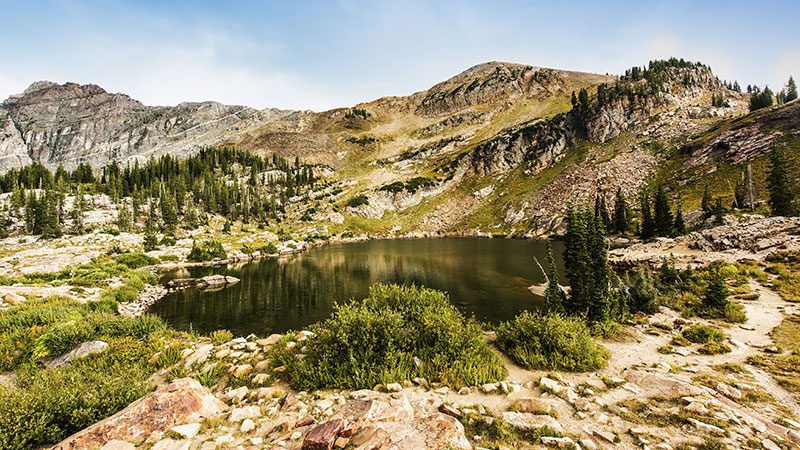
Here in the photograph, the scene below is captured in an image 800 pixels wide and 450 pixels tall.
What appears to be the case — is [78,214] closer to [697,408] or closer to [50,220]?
[50,220]

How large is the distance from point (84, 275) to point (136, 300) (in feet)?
46.4

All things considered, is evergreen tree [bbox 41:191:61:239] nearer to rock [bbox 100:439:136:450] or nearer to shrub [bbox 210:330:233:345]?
shrub [bbox 210:330:233:345]

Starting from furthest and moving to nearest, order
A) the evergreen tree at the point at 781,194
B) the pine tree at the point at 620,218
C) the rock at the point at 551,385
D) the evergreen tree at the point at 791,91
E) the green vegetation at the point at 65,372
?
1. the evergreen tree at the point at 791,91
2. the pine tree at the point at 620,218
3. the evergreen tree at the point at 781,194
4. the rock at the point at 551,385
5. the green vegetation at the point at 65,372

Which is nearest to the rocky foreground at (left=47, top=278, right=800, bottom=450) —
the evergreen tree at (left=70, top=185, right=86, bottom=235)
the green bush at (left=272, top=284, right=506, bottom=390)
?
the green bush at (left=272, top=284, right=506, bottom=390)

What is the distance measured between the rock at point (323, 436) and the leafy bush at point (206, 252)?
76.7m

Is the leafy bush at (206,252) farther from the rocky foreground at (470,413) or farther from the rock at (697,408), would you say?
the rock at (697,408)

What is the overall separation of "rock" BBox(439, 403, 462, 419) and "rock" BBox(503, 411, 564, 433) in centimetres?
129

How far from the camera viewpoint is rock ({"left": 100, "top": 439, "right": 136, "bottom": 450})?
7633 mm

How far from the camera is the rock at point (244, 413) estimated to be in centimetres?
943

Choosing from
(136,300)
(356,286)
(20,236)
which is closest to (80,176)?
(20,236)

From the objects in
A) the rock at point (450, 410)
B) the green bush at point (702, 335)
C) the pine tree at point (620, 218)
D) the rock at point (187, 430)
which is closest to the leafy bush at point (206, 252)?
the rock at point (187, 430)

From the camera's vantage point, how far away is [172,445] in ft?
26.2

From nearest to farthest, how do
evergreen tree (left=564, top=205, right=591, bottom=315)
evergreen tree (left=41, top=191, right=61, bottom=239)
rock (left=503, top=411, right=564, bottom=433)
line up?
rock (left=503, top=411, right=564, bottom=433)
evergreen tree (left=564, top=205, right=591, bottom=315)
evergreen tree (left=41, top=191, right=61, bottom=239)

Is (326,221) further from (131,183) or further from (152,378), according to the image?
(152,378)
